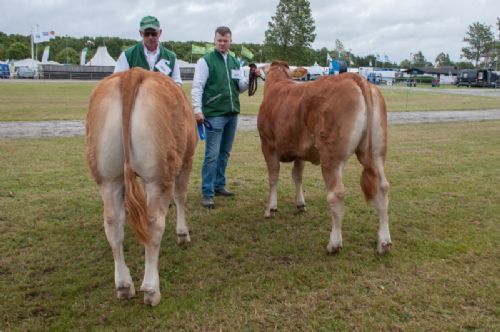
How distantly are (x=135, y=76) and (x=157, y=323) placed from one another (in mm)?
1944

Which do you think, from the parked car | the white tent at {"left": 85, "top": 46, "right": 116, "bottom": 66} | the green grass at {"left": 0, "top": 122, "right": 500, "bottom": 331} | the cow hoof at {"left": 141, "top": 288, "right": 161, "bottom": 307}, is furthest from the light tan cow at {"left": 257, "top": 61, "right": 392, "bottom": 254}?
the white tent at {"left": 85, "top": 46, "right": 116, "bottom": 66}

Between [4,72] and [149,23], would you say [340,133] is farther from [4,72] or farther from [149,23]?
[4,72]

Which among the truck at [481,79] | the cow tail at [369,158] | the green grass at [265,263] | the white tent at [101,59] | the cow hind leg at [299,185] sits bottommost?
the green grass at [265,263]

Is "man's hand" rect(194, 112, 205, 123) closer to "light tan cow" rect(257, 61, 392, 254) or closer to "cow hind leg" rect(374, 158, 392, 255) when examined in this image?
"light tan cow" rect(257, 61, 392, 254)

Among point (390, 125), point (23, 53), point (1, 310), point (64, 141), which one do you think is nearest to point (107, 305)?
point (1, 310)

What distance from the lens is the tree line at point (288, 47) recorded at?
61.6m

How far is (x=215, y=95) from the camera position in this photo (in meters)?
6.39

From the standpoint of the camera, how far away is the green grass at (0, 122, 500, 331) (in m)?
3.49

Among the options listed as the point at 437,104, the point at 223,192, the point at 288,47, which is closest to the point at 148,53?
the point at 223,192

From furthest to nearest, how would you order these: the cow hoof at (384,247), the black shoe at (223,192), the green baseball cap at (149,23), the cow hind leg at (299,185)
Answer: the black shoe at (223,192) → the cow hind leg at (299,185) → the green baseball cap at (149,23) → the cow hoof at (384,247)

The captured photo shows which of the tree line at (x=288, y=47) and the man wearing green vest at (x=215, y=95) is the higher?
the tree line at (x=288, y=47)

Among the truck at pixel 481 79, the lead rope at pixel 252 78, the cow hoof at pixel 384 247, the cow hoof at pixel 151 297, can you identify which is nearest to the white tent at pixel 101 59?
the truck at pixel 481 79

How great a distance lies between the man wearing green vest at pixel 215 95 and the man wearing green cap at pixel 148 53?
2.62ft

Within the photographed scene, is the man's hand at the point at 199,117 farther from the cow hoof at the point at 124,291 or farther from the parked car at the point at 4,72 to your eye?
the parked car at the point at 4,72
